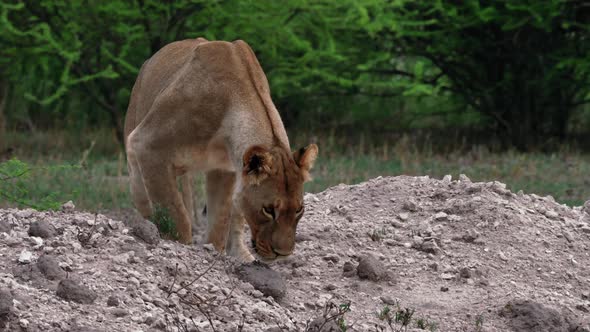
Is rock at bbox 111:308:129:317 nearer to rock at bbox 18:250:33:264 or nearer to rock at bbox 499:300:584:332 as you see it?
rock at bbox 18:250:33:264

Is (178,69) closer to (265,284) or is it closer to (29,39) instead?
(265,284)

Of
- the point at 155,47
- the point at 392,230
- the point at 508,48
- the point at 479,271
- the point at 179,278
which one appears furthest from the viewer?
the point at 508,48

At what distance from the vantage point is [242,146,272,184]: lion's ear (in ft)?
20.5

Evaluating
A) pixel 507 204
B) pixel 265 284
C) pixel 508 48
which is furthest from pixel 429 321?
pixel 508 48

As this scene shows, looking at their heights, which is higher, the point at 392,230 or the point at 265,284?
the point at 265,284

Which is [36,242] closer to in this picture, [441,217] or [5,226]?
[5,226]

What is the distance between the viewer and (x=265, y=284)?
643 cm

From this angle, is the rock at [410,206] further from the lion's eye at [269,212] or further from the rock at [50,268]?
the rock at [50,268]

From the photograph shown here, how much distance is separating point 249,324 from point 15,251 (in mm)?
1391

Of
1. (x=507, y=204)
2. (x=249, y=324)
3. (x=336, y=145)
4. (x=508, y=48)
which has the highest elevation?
(x=249, y=324)

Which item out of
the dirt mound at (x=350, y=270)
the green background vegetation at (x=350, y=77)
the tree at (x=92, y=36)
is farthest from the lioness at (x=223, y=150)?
the tree at (x=92, y=36)

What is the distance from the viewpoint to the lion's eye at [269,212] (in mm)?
6277

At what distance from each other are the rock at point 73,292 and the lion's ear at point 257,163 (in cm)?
128

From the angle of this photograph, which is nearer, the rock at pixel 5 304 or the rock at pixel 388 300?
the rock at pixel 5 304
